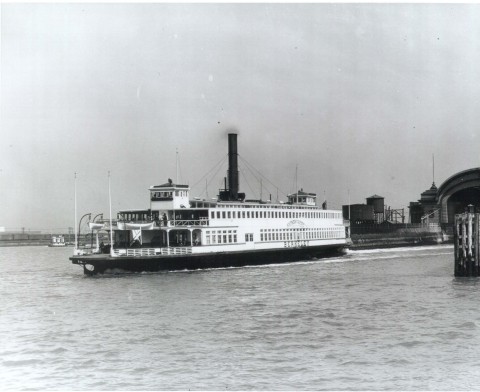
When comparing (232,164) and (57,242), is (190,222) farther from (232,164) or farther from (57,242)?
(57,242)

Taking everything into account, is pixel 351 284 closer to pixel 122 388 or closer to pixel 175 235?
pixel 175 235

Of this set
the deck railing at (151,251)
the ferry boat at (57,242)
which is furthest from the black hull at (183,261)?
the ferry boat at (57,242)

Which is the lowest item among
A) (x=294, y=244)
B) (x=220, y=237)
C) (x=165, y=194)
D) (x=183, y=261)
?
(x=183, y=261)

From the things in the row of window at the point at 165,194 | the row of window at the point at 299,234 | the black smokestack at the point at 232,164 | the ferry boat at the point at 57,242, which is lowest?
the ferry boat at the point at 57,242

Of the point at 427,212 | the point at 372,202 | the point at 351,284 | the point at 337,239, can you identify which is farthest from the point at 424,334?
the point at 372,202

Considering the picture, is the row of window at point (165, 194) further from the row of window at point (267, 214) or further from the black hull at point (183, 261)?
the black hull at point (183, 261)

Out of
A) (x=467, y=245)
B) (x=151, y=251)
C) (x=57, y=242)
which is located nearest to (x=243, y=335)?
(x=151, y=251)
